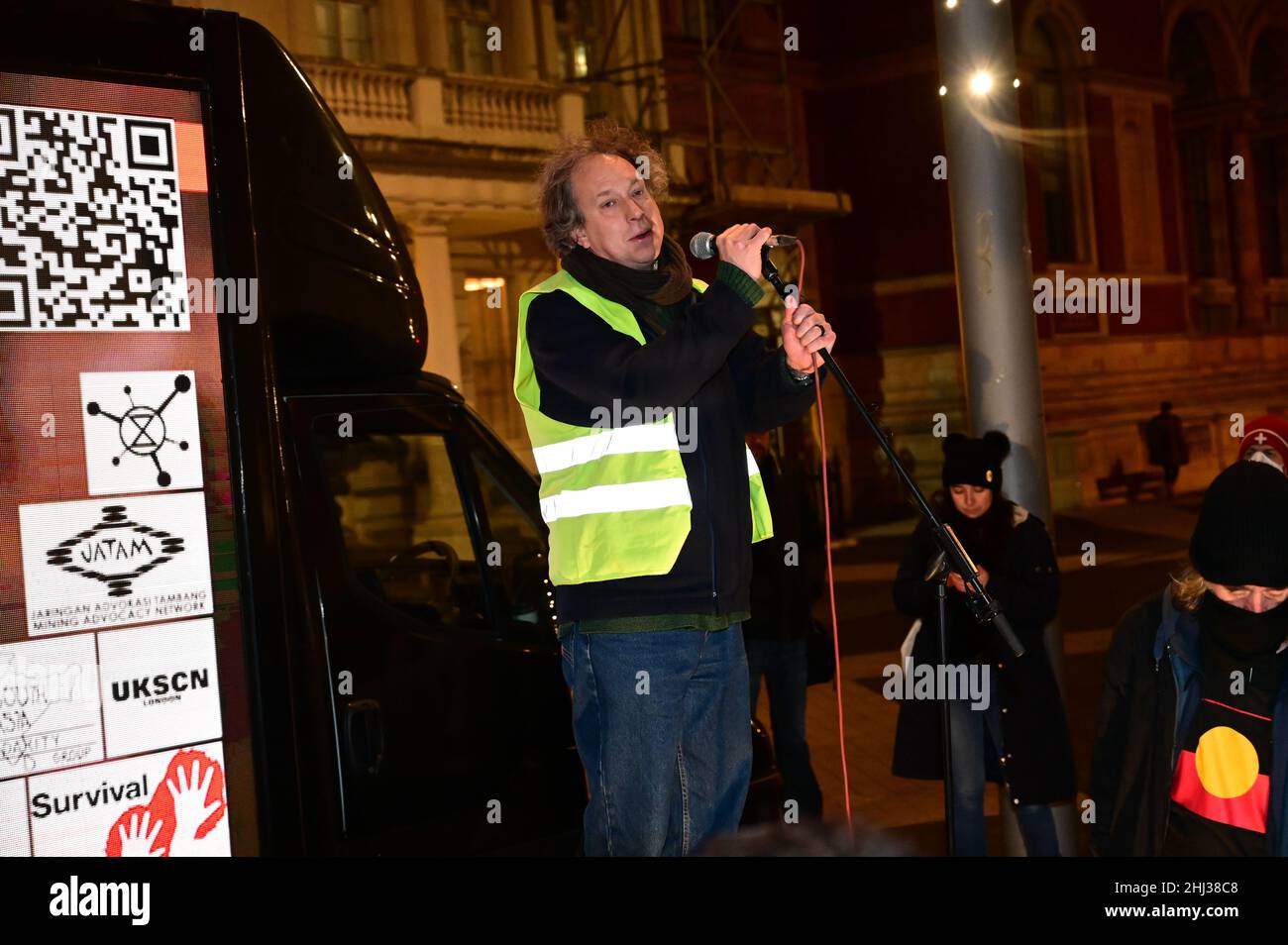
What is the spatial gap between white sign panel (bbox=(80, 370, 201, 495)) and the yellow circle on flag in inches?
92.6

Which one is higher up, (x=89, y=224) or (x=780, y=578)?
(x=89, y=224)

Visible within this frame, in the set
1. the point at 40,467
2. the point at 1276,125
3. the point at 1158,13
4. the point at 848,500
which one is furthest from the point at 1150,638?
the point at 1276,125

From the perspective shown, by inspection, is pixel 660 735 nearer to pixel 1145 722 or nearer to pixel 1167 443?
pixel 1145 722

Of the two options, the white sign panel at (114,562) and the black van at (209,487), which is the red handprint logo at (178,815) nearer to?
the black van at (209,487)

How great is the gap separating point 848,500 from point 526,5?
912 centimetres

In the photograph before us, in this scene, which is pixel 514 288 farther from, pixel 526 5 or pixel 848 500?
pixel 848 500

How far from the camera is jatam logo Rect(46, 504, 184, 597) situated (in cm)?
307

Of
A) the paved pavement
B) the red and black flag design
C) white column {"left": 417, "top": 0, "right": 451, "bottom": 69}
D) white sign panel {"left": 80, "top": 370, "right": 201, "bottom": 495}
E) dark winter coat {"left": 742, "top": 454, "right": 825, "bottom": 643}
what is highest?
white column {"left": 417, "top": 0, "right": 451, "bottom": 69}

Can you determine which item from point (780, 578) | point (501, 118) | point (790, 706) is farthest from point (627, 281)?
point (501, 118)

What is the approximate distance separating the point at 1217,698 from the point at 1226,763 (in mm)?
135

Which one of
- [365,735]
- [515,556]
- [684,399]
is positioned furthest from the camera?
[515,556]

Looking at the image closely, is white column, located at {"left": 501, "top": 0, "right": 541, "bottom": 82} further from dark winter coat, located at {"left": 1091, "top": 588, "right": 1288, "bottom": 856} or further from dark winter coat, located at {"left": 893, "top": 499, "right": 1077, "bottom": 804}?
dark winter coat, located at {"left": 1091, "top": 588, "right": 1288, "bottom": 856}

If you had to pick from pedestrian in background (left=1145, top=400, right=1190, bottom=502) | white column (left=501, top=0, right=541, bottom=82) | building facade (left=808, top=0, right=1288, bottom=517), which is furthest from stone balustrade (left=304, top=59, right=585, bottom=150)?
pedestrian in background (left=1145, top=400, right=1190, bottom=502)

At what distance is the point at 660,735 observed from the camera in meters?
2.92
